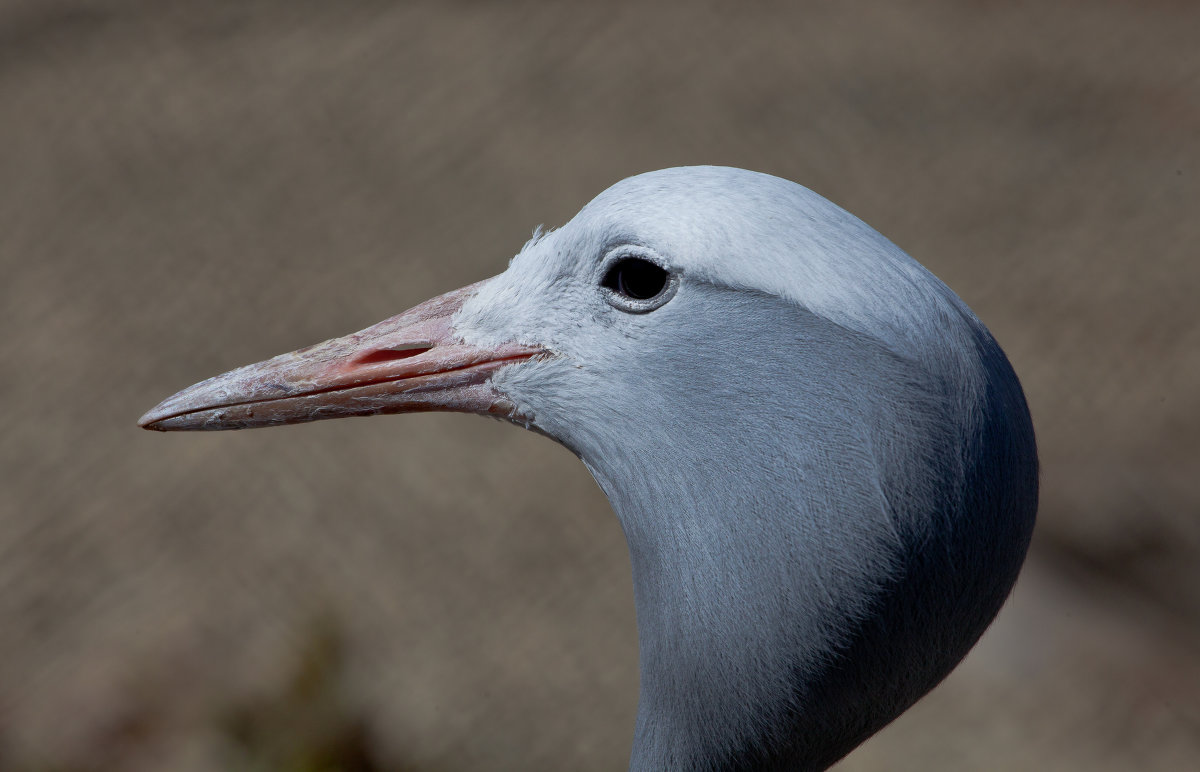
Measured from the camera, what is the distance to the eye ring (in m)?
1.77

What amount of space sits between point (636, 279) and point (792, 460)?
1.31ft

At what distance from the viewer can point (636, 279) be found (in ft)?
5.96

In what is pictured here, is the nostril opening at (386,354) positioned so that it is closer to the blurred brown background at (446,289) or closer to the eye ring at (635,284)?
the eye ring at (635,284)

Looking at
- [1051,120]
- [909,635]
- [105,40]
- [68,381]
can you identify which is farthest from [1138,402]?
[105,40]

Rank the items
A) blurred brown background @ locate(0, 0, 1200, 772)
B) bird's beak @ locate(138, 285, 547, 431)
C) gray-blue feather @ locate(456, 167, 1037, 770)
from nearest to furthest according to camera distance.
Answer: gray-blue feather @ locate(456, 167, 1037, 770) → bird's beak @ locate(138, 285, 547, 431) → blurred brown background @ locate(0, 0, 1200, 772)

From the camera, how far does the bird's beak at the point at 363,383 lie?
6.58ft

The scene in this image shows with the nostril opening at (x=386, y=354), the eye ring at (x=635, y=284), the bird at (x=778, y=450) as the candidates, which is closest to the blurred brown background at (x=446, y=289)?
the nostril opening at (x=386, y=354)

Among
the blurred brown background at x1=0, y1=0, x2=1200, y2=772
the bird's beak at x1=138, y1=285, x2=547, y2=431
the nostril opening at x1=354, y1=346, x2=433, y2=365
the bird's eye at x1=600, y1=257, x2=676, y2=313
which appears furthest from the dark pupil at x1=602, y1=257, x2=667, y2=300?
the blurred brown background at x1=0, y1=0, x2=1200, y2=772

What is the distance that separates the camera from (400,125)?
6.87 metres

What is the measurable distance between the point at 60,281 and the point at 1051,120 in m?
5.91

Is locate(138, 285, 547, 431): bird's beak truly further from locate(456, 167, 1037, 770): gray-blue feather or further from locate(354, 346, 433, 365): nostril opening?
locate(456, 167, 1037, 770): gray-blue feather

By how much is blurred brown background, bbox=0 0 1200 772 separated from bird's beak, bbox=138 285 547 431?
5.84ft

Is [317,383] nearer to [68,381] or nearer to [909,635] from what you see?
[909,635]

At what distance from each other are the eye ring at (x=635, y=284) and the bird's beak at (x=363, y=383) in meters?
0.26
